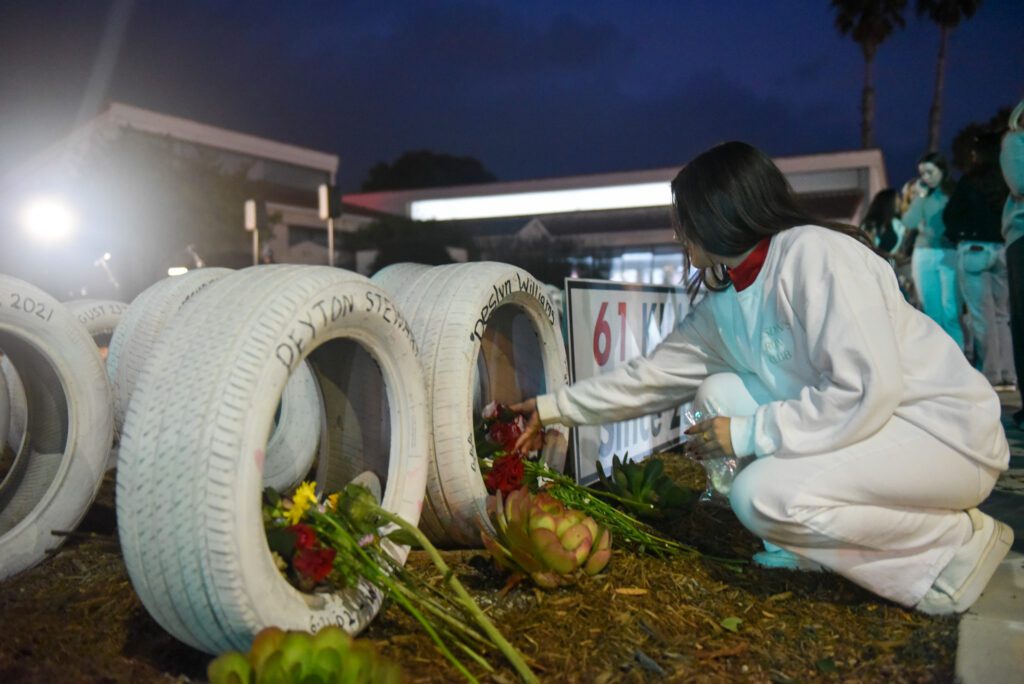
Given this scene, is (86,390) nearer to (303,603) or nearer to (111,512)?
(111,512)

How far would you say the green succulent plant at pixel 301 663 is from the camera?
164 centimetres

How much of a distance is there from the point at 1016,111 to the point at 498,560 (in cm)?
420

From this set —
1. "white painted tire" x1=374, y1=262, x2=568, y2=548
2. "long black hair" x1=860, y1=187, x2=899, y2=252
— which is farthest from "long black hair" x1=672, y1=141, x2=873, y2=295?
"long black hair" x1=860, y1=187, x2=899, y2=252

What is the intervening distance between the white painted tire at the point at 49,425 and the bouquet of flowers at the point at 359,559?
124cm

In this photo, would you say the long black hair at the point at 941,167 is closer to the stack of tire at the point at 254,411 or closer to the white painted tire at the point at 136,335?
the stack of tire at the point at 254,411

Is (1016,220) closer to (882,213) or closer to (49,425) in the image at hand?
(49,425)

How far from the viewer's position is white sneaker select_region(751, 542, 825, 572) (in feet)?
9.49

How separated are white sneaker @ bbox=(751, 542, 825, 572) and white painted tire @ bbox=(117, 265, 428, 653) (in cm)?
157

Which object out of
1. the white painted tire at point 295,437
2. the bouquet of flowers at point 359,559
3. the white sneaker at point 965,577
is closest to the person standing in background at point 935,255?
the white sneaker at point 965,577

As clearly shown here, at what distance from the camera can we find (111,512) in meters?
3.79

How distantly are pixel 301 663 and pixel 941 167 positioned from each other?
30.8 feet

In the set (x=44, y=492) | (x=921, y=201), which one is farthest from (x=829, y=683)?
(x=921, y=201)

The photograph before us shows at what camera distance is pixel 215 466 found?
1.83m

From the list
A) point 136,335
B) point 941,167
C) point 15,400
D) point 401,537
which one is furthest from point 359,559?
point 941,167
